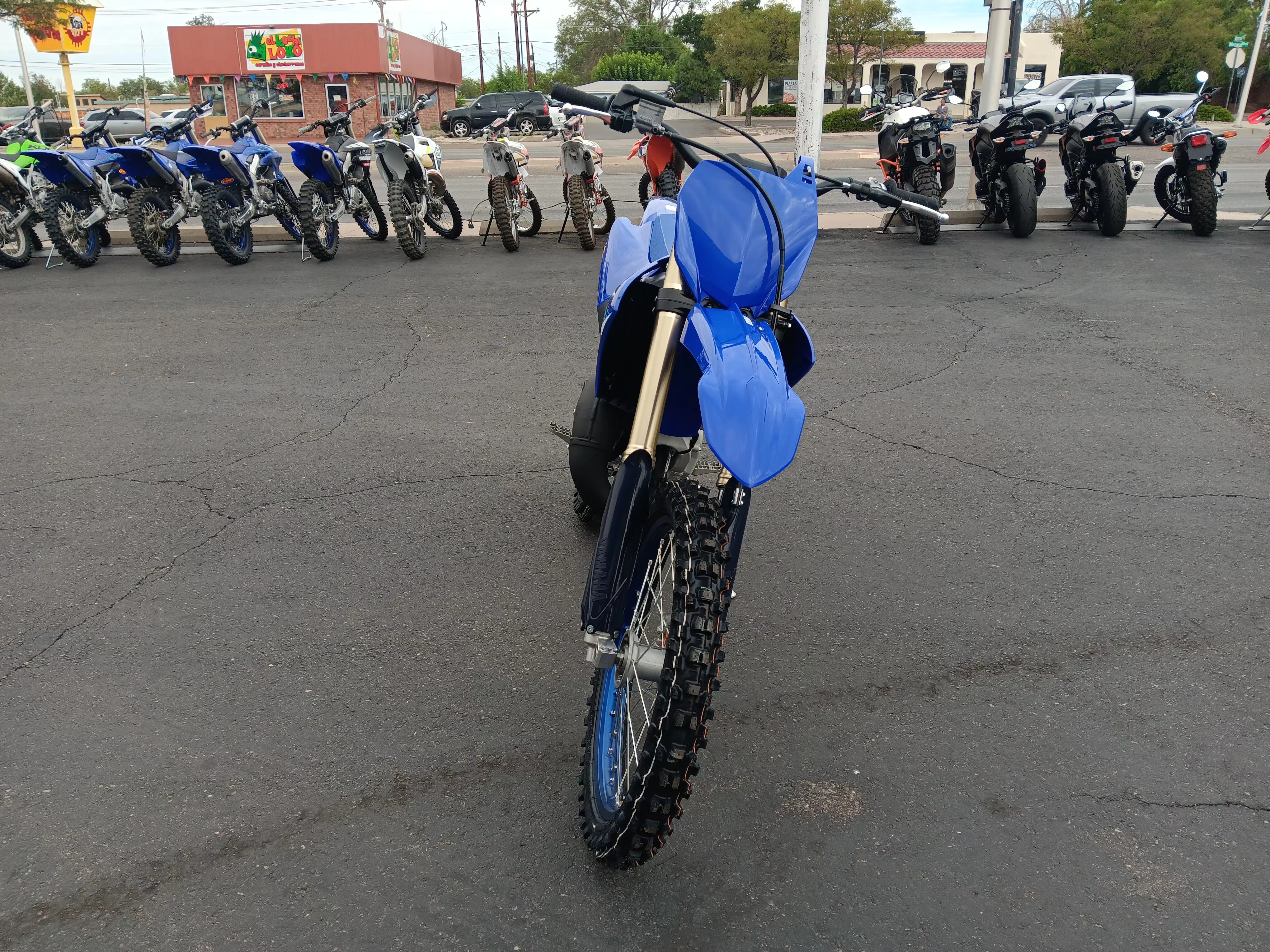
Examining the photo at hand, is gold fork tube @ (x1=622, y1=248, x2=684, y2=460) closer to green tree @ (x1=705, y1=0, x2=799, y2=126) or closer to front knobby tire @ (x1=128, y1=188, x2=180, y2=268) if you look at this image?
front knobby tire @ (x1=128, y1=188, x2=180, y2=268)

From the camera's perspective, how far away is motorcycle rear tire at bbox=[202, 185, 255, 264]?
31.8ft

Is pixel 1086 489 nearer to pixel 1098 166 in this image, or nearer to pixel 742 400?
pixel 742 400

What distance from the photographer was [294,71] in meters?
46.4

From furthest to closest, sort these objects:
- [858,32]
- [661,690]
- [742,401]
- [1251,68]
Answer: [858,32] < [1251,68] < [742,401] < [661,690]

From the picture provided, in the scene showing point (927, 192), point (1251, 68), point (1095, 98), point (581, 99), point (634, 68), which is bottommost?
point (927, 192)

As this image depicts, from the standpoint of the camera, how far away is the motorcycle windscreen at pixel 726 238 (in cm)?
251

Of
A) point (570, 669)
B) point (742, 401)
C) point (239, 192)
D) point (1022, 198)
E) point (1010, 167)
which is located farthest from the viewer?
point (1010, 167)

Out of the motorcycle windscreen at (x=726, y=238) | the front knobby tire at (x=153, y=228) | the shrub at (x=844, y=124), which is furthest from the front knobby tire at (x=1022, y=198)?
the shrub at (x=844, y=124)

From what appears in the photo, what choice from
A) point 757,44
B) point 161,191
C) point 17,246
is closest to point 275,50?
point 757,44

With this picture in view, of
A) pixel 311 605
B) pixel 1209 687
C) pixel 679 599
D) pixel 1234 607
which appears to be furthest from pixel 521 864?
pixel 1234 607

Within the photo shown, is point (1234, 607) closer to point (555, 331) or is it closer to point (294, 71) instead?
point (555, 331)

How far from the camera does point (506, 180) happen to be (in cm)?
1062

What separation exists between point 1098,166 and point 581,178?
226 inches

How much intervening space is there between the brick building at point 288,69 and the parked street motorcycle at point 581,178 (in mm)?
37880
